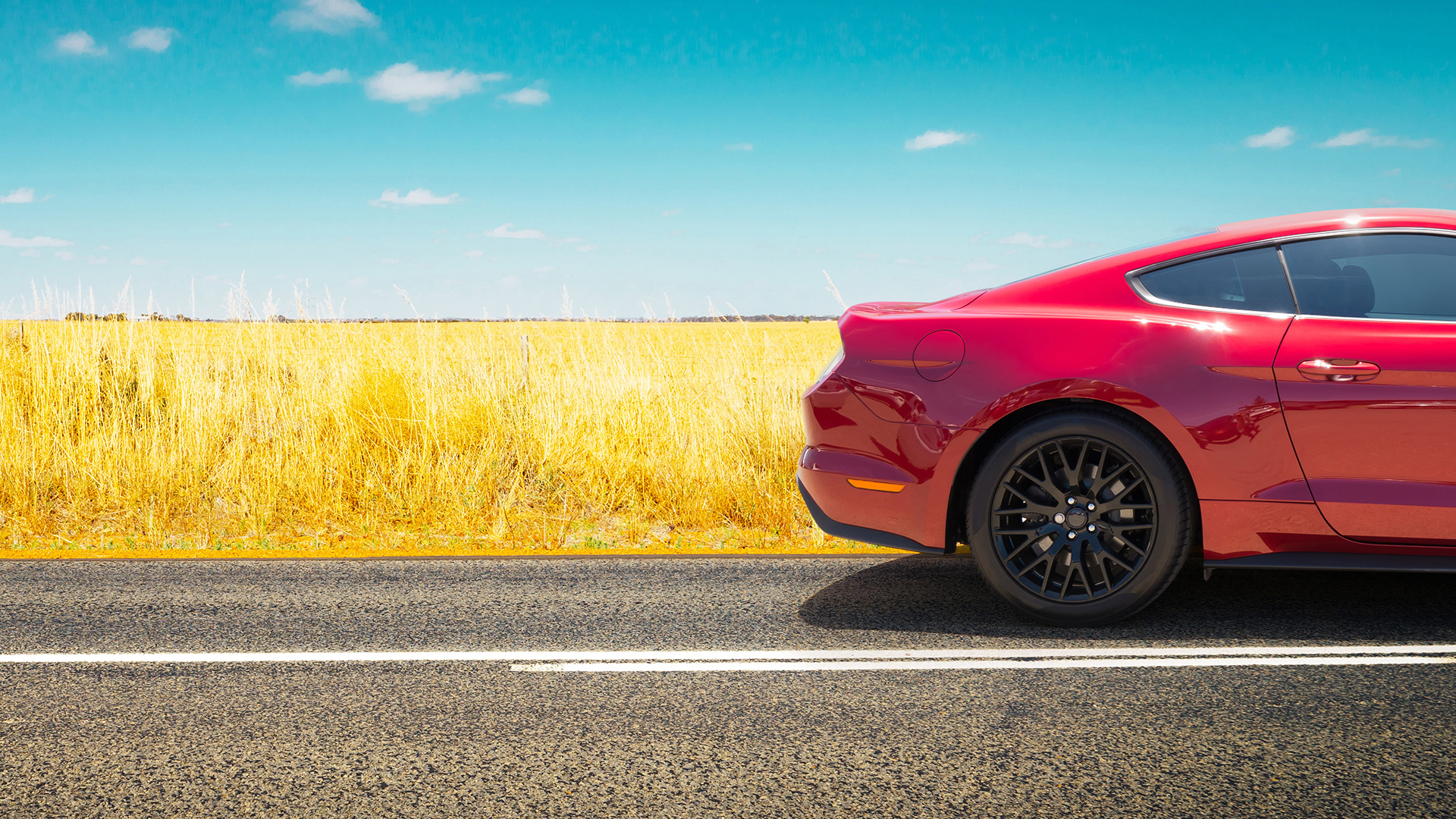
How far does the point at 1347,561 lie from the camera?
390cm

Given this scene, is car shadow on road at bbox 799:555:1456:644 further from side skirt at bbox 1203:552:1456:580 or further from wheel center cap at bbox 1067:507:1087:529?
wheel center cap at bbox 1067:507:1087:529

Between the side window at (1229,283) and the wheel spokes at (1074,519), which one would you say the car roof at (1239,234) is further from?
the wheel spokes at (1074,519)

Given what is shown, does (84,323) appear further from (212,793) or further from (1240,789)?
(1240,789)

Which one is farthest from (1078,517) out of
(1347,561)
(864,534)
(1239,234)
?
(1239,234)

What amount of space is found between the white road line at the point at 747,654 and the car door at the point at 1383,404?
0.48 meters

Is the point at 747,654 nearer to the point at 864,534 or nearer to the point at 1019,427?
the point at 864,534

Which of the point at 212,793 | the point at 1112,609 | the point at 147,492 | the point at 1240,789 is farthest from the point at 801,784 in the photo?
the point at 147,492

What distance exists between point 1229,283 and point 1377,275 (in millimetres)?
578

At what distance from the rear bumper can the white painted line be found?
1.87 feet

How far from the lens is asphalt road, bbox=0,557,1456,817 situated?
273cm

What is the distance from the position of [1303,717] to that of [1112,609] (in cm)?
93

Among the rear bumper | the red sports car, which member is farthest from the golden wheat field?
the red sports car

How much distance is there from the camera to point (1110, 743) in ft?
9.96

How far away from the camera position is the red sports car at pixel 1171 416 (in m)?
3.84
